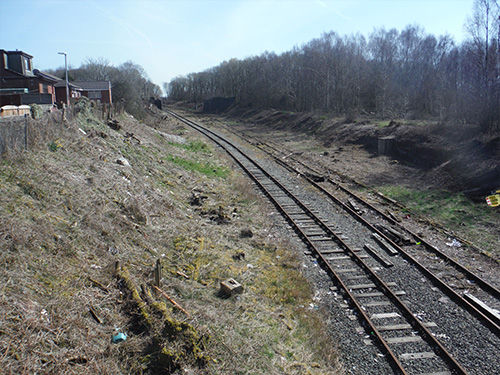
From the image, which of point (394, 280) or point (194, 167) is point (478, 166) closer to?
point (394, 280)

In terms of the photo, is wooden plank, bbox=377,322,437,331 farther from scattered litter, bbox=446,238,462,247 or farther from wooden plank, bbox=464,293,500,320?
scattered litter, bbox=446,238,462,247

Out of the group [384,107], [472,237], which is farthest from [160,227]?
[384,107]

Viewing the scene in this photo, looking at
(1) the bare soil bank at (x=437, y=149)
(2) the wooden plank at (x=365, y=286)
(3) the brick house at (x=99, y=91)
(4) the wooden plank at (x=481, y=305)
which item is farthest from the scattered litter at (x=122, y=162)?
(3) the brick house at (x=99, y=91)

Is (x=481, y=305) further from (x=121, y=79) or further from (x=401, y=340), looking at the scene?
(x=121, y=79)

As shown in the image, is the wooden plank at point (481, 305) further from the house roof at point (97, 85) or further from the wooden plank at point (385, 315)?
the house roof at point (97, 85)

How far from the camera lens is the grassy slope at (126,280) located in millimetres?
4707

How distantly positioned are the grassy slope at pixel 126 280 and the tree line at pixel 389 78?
1665cm

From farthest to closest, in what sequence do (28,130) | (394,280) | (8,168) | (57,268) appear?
(28,130) < (394,280) < (8,168) < (57,268)

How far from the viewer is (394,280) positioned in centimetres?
836

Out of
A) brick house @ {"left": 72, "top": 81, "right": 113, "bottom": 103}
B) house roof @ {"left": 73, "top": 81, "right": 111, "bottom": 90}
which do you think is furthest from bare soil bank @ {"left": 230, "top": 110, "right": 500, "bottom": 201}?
house roof @ {"left": 73, "top": 81, "right": 111, "bottom": 90}

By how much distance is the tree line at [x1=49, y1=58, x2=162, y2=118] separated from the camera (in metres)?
37.0

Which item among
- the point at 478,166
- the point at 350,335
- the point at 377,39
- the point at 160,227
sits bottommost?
the point at 350,335

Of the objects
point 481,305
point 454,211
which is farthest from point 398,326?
point 454,211

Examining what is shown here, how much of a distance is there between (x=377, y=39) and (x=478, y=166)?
162 ft
